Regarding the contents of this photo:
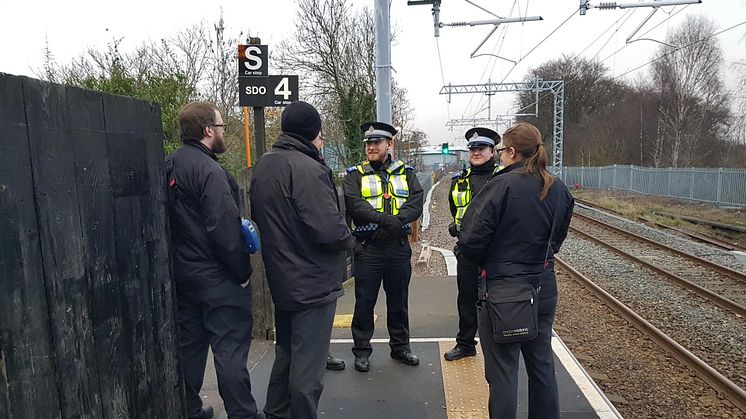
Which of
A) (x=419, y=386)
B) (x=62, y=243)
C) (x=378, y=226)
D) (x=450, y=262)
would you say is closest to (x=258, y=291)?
(x=378, y=226)

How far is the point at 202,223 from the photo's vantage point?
2.69 m

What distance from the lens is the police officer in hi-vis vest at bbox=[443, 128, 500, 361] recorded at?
13.2 feet

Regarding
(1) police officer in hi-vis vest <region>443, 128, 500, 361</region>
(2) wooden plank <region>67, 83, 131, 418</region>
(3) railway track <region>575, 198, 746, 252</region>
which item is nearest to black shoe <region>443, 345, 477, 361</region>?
(1) police officer in hi-vis vest <region>443, 128, 500, 361</region>

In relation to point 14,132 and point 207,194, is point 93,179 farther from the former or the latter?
point 207,194

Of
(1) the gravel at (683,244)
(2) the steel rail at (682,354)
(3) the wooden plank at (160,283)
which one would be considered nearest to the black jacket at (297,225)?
(3) the wooden plank at (160,283)

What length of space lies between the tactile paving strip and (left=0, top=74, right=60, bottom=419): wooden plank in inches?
93.7

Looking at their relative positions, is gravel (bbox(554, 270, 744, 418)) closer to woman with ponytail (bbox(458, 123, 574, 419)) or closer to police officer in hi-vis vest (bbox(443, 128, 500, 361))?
police officer in hi-vis vest (bbox(443, 128, 500, 361))

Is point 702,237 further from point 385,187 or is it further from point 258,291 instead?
point 258,291

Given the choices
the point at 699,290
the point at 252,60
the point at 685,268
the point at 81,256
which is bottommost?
the point at 685,268

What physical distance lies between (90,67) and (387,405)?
1402 centimetres

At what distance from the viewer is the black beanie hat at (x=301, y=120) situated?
282 cm

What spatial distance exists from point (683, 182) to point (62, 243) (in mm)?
27189

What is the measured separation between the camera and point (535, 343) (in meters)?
2.91

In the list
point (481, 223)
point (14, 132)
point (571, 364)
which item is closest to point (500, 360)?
point (481, 223)
